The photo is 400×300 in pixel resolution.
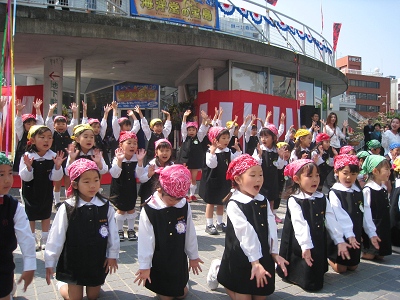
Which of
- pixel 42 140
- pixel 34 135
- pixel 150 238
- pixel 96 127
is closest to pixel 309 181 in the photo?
pixel 150 238

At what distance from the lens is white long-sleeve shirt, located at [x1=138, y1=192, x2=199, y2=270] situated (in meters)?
3.38

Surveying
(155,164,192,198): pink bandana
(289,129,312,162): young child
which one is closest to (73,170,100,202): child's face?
(155,164,192,198): pink bandana

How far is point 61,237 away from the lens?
3.36 meters

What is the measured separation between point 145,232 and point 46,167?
233cm

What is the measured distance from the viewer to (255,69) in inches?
547

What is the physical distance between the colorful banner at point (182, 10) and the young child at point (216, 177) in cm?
606

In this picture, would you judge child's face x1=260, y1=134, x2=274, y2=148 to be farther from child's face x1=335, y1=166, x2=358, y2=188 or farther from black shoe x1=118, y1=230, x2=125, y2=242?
black shoe x1=118, y1=230, x2=125, y2=242

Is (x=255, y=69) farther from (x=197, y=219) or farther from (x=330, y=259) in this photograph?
(x=330, y=259)

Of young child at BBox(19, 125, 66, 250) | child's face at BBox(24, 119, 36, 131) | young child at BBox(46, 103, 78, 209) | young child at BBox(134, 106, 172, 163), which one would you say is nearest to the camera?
young child at BBox(19, 125, 66, 250)

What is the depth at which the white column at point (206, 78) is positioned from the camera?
1307 centimetres

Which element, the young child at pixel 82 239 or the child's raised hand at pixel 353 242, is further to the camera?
the child's raised hand at pixel 353 242

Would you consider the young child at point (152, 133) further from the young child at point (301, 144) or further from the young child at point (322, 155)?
the young child at point (322, 155)

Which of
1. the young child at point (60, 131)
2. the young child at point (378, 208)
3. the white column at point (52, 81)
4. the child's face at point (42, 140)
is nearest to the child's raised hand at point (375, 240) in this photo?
the young child at point (378, 208)

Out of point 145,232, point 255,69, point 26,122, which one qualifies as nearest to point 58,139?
point 26,122
